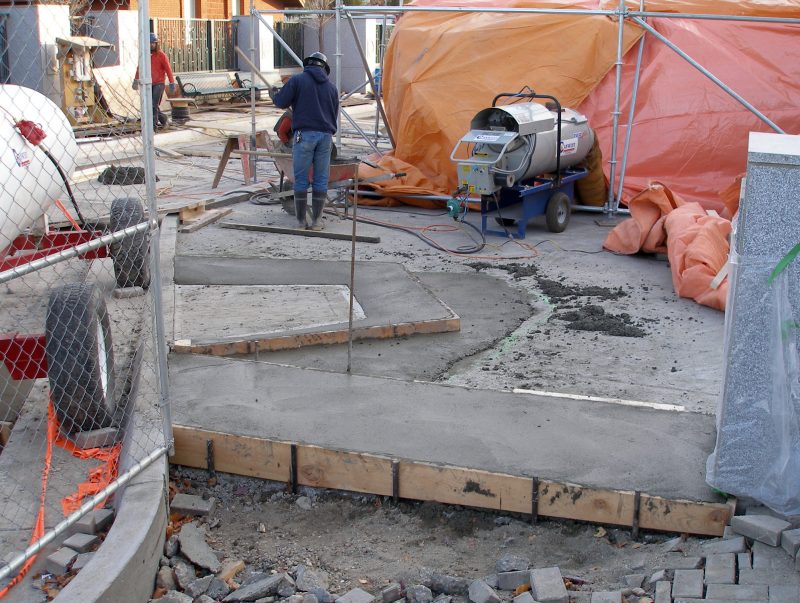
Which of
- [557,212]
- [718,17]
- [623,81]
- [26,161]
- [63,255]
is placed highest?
[718,17]

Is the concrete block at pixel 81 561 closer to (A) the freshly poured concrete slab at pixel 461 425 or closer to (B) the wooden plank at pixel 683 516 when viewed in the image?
(A) the freshly poured concrete slab at pixel 461 425

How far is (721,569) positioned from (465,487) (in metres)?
1.25

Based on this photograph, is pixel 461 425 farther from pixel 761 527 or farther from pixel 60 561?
pixel 60 561

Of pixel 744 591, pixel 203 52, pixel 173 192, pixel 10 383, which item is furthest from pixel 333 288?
pixel 203 52

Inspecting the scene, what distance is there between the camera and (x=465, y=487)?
4379 mm

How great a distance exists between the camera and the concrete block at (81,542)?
12.7 ft

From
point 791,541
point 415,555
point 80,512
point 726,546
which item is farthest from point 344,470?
point 791,541

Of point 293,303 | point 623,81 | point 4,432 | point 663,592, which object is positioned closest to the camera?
point 663,592

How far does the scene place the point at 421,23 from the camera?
13.9 metres

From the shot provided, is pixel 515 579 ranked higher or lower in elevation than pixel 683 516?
lower

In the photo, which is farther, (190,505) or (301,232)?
(301,232)

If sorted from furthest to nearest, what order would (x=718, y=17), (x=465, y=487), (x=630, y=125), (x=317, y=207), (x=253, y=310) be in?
(x=630, y=125), (x=317, y=207), (x=718, y=17), (x=253, y=310), (x=465, y=487)

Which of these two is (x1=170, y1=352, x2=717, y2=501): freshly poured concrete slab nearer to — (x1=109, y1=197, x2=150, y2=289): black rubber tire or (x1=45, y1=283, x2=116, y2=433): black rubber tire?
(x1=45, y1=283, x2=116, y2=433): black rubber tire

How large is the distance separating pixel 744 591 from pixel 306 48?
114ft
